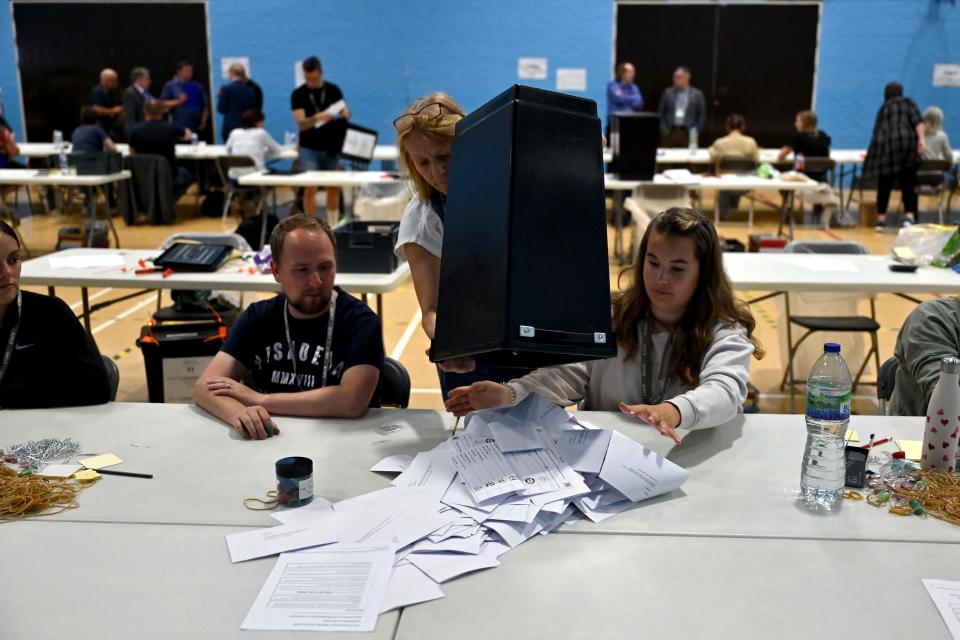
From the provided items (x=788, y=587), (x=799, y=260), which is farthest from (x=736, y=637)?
(x=799, y=260)

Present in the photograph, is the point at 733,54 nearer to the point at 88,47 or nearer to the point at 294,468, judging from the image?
the point at 88,47

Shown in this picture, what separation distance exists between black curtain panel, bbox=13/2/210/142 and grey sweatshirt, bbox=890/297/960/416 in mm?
11611

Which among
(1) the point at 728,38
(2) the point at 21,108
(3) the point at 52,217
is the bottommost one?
(3) the point at 52,217

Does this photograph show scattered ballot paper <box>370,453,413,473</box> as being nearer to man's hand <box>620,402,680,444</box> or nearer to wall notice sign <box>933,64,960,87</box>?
man's hand <box>620,402,680,444</box>

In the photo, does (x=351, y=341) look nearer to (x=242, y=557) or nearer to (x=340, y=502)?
(x=340, y=502)

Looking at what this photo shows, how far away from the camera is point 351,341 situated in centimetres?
252

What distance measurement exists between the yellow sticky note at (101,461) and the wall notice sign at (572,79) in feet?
35.3

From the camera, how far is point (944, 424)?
1.96 meters

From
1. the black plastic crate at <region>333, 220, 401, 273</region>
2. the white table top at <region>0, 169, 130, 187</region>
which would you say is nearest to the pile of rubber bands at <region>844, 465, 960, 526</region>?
the black plastic crate at <region>333, 220, 401, 273</region>

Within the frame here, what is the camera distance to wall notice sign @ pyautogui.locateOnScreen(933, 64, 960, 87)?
39.0 feet

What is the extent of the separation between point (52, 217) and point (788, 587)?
422 inches

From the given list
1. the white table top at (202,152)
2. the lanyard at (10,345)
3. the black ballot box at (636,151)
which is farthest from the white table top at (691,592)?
the white table top at (202,152)

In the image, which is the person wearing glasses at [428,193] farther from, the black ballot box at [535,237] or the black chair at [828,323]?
the black chair at [828,323]

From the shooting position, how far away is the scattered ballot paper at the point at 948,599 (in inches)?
56.0
